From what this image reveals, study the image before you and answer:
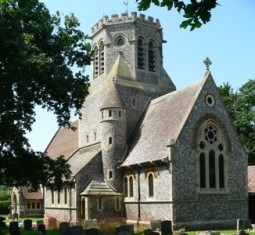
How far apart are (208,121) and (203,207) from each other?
584cm

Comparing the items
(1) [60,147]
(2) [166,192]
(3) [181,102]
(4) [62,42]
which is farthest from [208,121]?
(1) [60,147]

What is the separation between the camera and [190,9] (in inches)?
222

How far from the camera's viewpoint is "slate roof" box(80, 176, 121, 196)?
3238 cm

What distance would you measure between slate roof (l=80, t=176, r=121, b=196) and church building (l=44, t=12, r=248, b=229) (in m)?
0.07

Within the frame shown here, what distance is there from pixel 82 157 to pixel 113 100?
20.6 feet

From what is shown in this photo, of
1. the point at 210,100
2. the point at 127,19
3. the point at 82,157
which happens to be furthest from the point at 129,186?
the point at 127,19

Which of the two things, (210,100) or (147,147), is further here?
(147,147)

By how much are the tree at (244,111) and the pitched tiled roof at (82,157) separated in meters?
17.3

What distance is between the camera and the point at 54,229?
31141 millimetres

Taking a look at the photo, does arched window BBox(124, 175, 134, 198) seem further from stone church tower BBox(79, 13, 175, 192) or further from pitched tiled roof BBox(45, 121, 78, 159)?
pitched tiled roof BBox(45, 121, 78, 159)

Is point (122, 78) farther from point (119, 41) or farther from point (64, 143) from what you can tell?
point (64, 143)

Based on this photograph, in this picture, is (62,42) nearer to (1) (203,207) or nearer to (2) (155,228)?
(2) (155,228)

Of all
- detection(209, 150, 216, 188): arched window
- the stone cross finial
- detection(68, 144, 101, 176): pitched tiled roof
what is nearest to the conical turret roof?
detection(68, 144, 101, 176): pitched tiled roof

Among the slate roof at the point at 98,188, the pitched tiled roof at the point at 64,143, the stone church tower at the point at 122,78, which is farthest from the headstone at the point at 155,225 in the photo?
the pitched tiled roof at the point at 64,143
